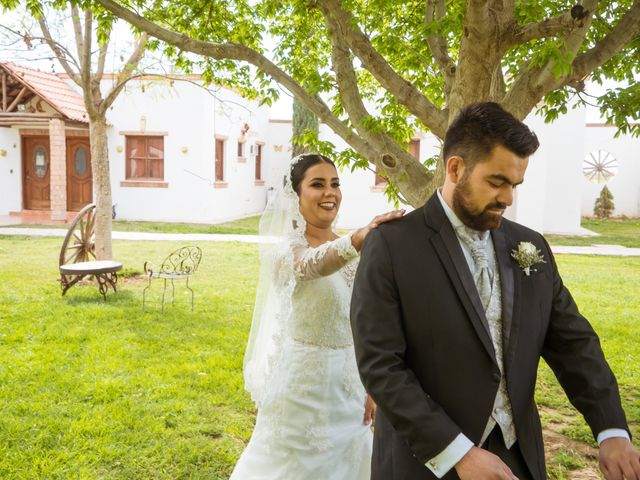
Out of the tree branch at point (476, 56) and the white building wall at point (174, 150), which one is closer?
the tree branch at point (476, 56)

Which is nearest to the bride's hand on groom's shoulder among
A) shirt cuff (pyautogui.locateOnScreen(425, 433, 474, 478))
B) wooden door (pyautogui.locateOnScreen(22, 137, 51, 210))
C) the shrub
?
shirt cuff (pyautogui.locateOnScreen(425, 433, 474, 478))

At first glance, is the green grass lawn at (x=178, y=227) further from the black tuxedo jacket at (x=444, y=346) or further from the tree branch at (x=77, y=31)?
the black tuxedo jacket at (x=444, y=346)

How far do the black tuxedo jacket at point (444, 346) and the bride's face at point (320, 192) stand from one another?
1078 mm

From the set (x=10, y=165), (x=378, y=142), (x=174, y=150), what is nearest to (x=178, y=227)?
(x=174, y=150)

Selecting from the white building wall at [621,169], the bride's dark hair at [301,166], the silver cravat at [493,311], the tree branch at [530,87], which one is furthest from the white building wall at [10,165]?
the white building wall at [621,169]

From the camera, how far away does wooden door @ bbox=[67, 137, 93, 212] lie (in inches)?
792

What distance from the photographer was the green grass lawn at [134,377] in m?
4.02

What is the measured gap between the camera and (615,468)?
187cm

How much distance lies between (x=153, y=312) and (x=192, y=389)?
3.01 m

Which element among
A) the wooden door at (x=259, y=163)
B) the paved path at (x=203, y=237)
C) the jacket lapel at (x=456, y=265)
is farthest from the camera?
the wooden door at (x=259, y=163)

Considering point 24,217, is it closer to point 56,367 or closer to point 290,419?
point 56,367

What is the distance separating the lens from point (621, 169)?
81.3ft

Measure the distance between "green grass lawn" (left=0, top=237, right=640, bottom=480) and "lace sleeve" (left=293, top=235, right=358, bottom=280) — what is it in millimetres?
1818

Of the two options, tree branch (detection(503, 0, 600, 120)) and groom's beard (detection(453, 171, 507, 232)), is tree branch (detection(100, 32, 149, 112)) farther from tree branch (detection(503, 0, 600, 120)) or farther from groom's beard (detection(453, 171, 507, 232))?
groom's beard (detection(453, 171, 507, 232))
